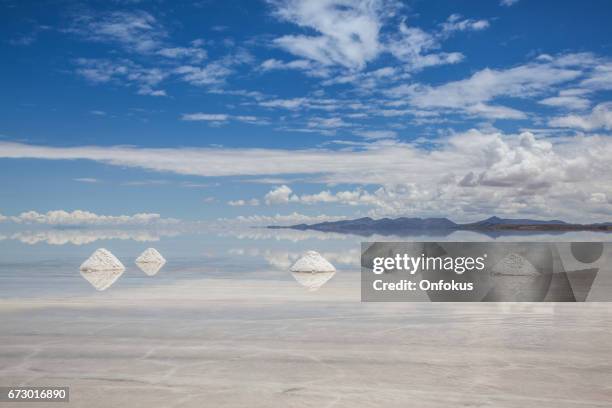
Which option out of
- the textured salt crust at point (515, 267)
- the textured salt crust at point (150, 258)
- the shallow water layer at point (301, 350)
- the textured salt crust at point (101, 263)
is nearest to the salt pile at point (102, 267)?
the textured salt crust at point (101, 263)

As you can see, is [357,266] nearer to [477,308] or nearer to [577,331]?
[477,308]

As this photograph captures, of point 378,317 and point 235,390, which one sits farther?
point 378,317

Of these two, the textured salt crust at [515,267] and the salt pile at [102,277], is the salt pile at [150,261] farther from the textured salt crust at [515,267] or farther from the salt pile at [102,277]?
the textured salt crust at [515,267]

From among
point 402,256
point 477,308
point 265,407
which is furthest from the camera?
point 402,256

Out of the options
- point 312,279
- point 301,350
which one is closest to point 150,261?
point 312,279

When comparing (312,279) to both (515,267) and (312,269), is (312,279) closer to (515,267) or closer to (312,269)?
(312,269)

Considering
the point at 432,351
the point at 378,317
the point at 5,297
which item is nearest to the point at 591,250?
the point at 378,317

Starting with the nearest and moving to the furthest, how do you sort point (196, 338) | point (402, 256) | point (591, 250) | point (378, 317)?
point (196, 338) < point (378, 317) < point (402, 256) < point (591, 250)
